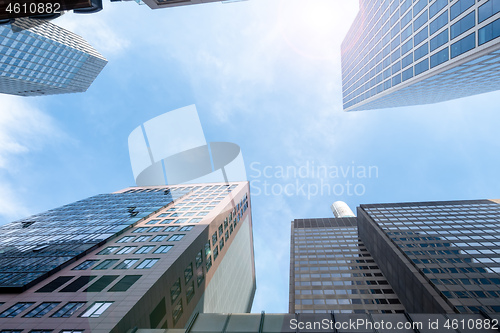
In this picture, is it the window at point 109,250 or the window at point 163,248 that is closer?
the window at point 163,248

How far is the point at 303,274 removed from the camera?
56031 mm

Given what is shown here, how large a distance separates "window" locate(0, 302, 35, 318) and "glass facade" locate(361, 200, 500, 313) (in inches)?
1700

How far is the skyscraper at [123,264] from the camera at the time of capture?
23.3 meters

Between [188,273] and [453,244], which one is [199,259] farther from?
[453,244]

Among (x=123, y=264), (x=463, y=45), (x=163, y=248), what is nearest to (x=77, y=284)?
(x=123, y=264)

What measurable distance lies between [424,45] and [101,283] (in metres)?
53.0

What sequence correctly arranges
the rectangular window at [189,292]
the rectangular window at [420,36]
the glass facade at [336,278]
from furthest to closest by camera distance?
the glass facade at [336,278]
the rectangular window at [420,36]
the rectangular window at [189,292]

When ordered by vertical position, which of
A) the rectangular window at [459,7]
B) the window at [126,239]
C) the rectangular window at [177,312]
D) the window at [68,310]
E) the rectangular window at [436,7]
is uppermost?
the rectangular window at [436,7]

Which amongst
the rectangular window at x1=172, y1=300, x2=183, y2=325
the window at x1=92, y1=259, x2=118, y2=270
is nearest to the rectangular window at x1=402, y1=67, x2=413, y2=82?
the rectangular window at x1=172, y1=300, x2=183, y2=325

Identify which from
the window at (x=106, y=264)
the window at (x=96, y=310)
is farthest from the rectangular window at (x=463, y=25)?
the window at (x=106, y=264)

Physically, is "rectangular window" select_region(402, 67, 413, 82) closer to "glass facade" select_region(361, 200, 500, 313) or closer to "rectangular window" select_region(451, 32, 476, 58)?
"rectangular window" select_region(451, 32, 476, 58)

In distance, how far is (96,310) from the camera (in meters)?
22.7

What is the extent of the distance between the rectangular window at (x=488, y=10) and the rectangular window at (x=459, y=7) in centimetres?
217

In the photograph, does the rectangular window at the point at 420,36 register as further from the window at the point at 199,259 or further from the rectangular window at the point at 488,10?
the window at the point at 199,259
